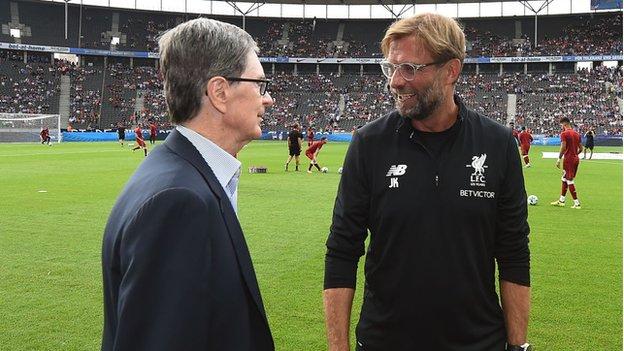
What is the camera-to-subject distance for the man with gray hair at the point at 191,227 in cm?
162

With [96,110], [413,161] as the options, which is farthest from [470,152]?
[96,110]

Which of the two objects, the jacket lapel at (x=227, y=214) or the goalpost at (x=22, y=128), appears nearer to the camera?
the jacket lapel at (x=227, y=214)

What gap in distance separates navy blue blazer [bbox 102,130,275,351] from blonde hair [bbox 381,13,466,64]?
1.45 m

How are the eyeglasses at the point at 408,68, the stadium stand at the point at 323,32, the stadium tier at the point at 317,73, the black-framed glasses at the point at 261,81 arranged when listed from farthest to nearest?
the stadium stand at the point at 323,32
the stadium tier at the point at 317,73
the eyeglasses at the point at 408,68
the black-framed glasses at the point at 261,81

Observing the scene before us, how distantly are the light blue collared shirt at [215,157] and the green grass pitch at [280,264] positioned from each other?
359cm

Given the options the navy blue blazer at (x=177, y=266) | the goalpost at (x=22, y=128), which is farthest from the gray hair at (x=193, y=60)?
the goalpost at (x=22, y=128)

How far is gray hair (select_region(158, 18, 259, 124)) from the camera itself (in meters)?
2.08

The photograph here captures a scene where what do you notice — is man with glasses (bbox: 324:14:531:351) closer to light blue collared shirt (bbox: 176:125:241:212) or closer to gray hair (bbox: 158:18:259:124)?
light blue collared shirt (bbox: 176:125:241:212)

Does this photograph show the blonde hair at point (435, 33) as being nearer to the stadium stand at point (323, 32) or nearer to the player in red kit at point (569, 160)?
the player in red kit at point (569, 160)

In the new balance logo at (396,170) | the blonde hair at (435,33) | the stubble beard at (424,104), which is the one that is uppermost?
the blonde hair at (435,33)

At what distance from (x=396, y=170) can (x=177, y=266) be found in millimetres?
1459

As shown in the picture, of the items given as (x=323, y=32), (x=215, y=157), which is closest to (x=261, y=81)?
(x=215, y=157)

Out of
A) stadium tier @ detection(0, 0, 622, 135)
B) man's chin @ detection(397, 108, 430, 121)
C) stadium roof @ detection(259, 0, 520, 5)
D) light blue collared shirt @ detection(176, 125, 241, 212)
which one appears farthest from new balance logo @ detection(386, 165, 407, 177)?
stadium roof @ detection(259, 0, 520, 5)

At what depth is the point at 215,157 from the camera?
2.09 metres
